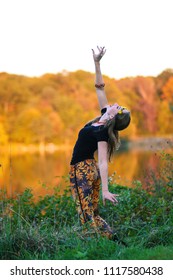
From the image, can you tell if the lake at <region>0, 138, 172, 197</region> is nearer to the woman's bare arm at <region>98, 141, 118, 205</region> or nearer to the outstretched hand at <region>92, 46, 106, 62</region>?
the woman's bare arm at <region>98, 141, 118, 205</region>

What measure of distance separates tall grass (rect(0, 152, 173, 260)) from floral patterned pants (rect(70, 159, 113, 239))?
0.39ft

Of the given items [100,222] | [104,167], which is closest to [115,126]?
[104,167]

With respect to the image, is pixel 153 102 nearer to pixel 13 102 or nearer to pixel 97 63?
pixel 13 102

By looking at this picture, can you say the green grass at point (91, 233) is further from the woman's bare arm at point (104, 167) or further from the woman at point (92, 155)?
the woman's bare arm at point (104, 167)

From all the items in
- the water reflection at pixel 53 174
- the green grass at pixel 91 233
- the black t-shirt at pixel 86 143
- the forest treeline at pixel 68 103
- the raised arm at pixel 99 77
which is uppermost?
the forest treeline at pixel 68 103

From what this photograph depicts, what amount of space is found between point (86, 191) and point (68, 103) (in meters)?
43.3

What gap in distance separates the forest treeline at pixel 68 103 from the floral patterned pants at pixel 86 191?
35636 millimetres

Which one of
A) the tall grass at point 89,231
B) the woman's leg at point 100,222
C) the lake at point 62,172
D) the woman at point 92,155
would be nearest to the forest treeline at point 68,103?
the lake at point 62,172

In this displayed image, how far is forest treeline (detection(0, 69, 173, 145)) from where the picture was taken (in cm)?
4497

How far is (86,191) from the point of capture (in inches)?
190

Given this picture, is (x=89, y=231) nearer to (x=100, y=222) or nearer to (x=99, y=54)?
(x=100, y=222)

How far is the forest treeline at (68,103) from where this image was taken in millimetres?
44969

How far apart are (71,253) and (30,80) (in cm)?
5032

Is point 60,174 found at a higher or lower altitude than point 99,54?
lower
